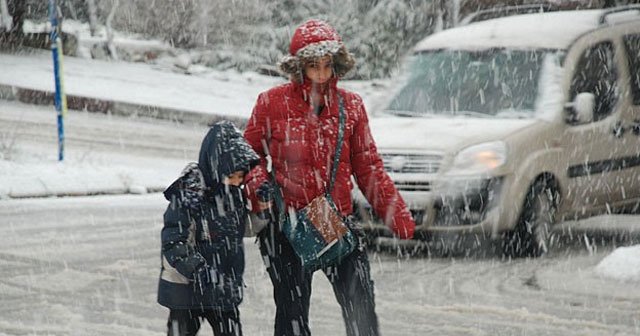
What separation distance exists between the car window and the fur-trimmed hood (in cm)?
608

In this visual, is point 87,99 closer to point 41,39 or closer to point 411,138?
point 41,39

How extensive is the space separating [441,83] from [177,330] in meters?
5.91

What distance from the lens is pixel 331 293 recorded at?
8062 mm

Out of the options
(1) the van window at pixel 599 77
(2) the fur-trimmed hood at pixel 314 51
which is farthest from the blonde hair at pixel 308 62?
(1) the van window at pixel 599 77

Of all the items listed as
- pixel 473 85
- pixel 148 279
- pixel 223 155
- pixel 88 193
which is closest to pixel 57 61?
pixel 88 193

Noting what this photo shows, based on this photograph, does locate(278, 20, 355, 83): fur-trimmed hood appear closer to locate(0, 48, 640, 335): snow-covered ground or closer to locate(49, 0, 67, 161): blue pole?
locate(0, 48, 640, 335): snow-covered ground

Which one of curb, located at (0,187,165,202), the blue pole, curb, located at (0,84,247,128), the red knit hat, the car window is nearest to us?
the red knit hat

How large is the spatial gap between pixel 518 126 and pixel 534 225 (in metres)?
0.82

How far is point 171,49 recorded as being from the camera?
32.6m

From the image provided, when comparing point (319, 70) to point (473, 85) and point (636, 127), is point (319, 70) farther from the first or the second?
point (636, 127)

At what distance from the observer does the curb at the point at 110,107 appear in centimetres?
2269

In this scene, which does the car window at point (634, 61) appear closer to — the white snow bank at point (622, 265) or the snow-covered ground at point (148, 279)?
the snow-covered ground at point (148, 279)

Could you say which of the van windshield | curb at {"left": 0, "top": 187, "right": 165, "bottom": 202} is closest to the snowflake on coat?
the van windshield

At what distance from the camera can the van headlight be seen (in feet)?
29.5
